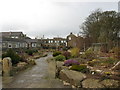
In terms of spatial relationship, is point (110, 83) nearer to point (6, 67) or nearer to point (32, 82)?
point (32, 82)

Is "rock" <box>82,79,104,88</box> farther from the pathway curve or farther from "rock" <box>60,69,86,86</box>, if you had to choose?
the pathway curve

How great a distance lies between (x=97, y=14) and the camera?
30.5 m

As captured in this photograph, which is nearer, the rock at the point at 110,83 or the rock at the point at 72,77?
the rock at the point at 110,83

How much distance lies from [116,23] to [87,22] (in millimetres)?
8335

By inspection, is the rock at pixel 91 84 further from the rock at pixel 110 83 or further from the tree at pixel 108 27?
the tree at pixel 108 27

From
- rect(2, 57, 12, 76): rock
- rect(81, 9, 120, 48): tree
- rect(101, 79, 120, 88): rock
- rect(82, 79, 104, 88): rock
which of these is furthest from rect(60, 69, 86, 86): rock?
rect(81, 9, 120, 48): tree

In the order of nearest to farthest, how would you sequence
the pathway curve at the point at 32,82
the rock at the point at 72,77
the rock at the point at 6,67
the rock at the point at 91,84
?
the rock at the point at 91,84
the rock at the point at 72,77
the pathway curve at the point at 32,82
the rock at the point at 6,67

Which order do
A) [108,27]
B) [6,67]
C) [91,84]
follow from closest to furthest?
[91,84] < [6,67] < [108,27]

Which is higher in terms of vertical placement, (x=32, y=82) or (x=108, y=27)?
(x=108, y=27)

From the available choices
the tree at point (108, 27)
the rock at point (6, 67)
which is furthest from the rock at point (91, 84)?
the tree at point (108, 27)

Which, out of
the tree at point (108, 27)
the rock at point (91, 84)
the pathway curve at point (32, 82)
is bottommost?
the pathway curve at point (32, 82)

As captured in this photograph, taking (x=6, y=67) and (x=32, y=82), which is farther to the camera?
(x=6, y=67)

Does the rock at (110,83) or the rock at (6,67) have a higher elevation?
the rock at (6,67)

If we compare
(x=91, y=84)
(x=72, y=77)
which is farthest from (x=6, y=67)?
(x=91, y=84)
